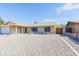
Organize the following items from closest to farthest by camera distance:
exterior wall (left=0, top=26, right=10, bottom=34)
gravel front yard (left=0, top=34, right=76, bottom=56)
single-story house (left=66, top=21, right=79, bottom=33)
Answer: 1. gravel front yard (left=0, top=34, right=76, bottom=56)
2. single-story house (left=66, top=21, right=79, bottom=33)
3. exterior wall (left=0, top=26, right=10, bottom=34)

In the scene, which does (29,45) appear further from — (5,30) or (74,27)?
Result: (74,27)

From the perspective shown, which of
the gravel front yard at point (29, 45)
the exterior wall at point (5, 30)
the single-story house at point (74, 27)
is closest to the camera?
the gravel front yard at point (29, 45)

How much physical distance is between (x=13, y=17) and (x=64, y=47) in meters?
1.83

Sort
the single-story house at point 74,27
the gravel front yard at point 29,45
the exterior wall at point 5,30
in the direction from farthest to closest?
the exterior wall at point 5,30 < the single-story house at point 74,27 < the gravel front yard at point 29,45

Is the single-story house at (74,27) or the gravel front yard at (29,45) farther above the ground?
the single-story house at (74,27)

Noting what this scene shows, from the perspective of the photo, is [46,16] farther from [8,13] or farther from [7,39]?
[7,39]

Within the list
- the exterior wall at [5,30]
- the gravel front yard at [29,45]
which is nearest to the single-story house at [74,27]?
the gravel front yard at [29,45]

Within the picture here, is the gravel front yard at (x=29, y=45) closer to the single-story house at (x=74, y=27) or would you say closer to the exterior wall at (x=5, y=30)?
the exterior wall at (x=5, y=30)

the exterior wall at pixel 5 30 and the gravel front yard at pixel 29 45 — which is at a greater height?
the exterior wall at pixel 5 30

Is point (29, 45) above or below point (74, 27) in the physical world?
below

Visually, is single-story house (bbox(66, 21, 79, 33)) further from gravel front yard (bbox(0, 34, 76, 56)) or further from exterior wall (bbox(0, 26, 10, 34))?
exterior wall (bbox(0, 26, 10, 34))

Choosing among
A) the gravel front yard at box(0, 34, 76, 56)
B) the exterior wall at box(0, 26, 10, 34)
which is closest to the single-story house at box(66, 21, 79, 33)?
the gravel front yard at box(0, 34, 76, 56)

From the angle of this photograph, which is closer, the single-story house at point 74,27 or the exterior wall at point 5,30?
the single-story house at point 74,27

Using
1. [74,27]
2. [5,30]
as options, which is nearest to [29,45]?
[5,30]
